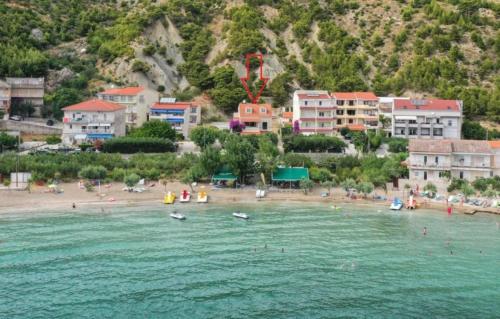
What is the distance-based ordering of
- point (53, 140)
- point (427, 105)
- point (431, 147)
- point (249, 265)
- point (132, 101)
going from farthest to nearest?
point (132, 101) < point (427, 105) < point (53, 140) < point (431, 147) < point (249, 265)

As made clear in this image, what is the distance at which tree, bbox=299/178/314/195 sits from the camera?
60438 millimetres

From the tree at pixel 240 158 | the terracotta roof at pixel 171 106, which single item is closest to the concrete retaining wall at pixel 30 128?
the terracotta roof at pixel 171 106

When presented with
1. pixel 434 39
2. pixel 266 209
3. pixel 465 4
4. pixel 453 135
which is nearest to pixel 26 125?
pixel 266 209

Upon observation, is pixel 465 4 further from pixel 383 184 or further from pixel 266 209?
pixel 266 209

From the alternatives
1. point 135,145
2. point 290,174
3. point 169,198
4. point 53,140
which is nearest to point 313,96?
point 290,174

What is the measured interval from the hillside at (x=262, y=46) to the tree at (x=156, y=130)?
15221mm

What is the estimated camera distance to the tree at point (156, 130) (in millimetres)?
74688

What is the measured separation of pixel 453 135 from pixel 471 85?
18.6 meters

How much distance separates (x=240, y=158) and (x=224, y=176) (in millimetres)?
2586

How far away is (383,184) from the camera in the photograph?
2450 inches

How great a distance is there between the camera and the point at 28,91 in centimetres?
8700

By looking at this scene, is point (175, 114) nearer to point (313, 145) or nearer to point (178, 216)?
point (313, 145)

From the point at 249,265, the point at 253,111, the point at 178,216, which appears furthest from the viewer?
the point at 253,111

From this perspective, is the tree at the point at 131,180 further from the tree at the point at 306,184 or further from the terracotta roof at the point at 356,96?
the terracotta roof at the point at 356,96
